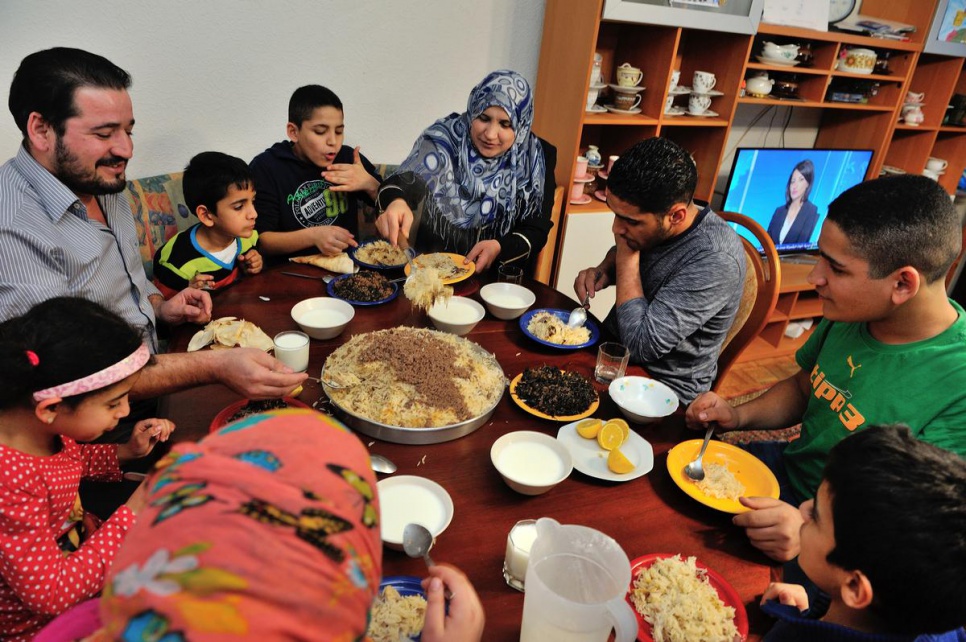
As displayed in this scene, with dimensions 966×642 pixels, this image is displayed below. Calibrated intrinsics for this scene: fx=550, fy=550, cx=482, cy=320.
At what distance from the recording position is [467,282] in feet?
8.39

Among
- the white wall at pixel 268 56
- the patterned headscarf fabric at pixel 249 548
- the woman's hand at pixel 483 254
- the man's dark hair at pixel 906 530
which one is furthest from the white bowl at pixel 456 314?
the white wall at pixel 268 56

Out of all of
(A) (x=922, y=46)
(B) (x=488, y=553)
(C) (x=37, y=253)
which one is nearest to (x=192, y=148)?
(C) (x=37, y=253)

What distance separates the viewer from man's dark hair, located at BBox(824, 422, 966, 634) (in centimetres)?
92

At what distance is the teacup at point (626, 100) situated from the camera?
393cm

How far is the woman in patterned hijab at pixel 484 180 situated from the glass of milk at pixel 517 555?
5.75 ft

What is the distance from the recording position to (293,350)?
1664 mm

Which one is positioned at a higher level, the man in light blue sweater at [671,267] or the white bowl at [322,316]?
the man in light blue sweater at [671,267]

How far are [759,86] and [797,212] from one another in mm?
1160

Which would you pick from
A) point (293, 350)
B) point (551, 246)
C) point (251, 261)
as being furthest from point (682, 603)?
point (551, 246)

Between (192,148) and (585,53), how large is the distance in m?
2.52

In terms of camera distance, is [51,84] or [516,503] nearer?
[516,503]

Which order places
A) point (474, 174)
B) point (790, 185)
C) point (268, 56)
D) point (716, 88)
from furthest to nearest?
point (790, 185) < point (716, 88) < point (268, 56) < point (474, 174)

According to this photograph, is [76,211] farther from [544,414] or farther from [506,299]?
[544,414]

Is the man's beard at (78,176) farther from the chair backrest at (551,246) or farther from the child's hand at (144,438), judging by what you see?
the chair backrest at (551,246)
